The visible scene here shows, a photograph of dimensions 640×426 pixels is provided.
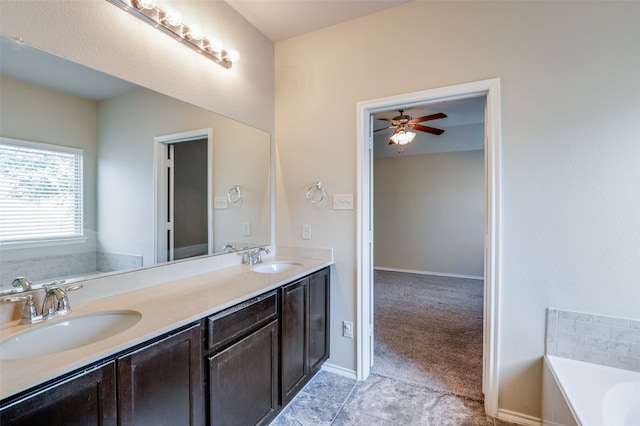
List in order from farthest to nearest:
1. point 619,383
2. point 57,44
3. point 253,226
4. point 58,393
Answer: point 253,226, point 619,383, point 57,44, point 58,393

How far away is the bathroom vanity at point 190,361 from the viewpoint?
809mm

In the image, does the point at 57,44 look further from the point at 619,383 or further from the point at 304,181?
the point at 619,383

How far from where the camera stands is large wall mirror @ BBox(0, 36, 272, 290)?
115 centimetres

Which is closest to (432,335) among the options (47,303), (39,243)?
(47,303)

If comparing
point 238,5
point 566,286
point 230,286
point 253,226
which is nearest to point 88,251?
point 230,286

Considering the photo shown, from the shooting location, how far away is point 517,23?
1.70 m

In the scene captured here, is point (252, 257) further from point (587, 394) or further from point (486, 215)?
point (587, 394)

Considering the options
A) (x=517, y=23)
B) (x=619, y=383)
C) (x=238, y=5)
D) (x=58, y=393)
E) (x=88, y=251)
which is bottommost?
(x=619, y=383)

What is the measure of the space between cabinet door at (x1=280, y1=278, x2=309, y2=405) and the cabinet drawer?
0.12 metres

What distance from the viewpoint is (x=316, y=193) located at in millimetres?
2332

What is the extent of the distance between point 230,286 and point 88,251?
0.68 metres

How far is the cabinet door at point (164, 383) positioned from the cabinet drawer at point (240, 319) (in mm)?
78

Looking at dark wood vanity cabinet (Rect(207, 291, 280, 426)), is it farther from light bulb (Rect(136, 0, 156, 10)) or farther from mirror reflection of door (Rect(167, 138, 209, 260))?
light bulb (Rect(136, 0, 156, 10))

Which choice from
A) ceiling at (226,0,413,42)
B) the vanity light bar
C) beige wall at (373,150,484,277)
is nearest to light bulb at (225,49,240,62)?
the vanity light bar
